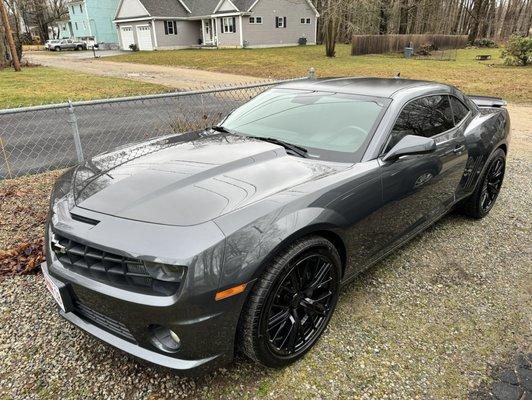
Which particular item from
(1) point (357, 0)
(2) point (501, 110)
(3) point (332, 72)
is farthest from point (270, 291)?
(1) point (357, 0)

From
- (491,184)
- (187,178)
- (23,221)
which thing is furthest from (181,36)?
(187,178)

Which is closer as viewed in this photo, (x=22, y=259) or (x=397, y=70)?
(x=22, y=259)

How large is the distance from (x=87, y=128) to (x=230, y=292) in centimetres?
765

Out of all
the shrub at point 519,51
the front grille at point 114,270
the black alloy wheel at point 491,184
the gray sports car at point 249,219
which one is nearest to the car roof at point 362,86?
the gray sports car at point 249,219

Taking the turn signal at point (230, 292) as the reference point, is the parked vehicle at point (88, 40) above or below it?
below

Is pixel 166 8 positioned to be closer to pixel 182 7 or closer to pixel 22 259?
pixel 182 7

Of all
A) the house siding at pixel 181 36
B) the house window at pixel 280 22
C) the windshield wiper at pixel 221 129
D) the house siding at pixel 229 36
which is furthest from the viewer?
the house siding at pixel 181 36

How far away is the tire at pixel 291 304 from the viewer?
2.09 metres

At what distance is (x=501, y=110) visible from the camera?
15.1 ft

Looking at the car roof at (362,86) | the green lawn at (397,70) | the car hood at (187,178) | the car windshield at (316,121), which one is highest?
the car roof at (362,86)

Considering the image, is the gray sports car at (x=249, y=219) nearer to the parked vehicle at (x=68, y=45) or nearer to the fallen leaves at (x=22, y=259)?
the fallen leaves at (x=22, y=259)

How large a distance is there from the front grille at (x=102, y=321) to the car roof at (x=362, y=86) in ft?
8.25

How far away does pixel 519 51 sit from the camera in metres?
21.3

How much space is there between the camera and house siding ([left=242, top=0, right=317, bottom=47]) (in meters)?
36.3
